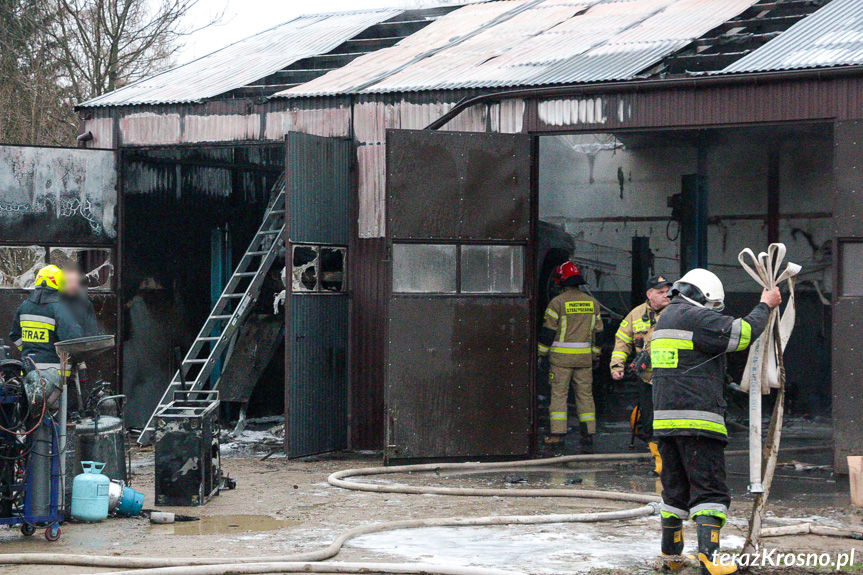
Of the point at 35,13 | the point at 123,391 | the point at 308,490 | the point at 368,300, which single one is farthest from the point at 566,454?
the point at 35,13

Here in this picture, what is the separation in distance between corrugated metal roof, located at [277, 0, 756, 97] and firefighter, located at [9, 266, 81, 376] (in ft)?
13.9

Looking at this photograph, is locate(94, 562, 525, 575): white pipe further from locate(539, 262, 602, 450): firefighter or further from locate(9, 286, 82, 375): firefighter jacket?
locate(539, 262, 602, 450): firefighter

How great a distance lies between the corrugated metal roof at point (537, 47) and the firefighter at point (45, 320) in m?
4.25

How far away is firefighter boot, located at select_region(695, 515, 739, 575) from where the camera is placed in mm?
5844

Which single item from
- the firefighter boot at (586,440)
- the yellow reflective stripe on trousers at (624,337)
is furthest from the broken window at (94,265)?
the yellow reflective stripe on trousers at (624,337)

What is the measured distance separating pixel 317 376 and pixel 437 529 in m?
4.01

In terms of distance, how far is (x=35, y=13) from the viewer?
922 inches

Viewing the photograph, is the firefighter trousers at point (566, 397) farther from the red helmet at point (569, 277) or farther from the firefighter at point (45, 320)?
the firefighter at point (45, 320)

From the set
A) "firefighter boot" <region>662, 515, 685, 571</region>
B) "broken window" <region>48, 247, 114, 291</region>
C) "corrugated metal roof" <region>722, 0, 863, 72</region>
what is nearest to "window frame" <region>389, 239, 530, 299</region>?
"corrugated metal roof" <region>722, 0, 863, 72</region>

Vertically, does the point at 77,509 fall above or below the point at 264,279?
below

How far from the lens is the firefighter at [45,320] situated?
8.30 meters

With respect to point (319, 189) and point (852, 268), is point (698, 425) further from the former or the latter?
point (319, 189)

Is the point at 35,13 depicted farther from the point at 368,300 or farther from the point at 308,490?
the point at 308,490

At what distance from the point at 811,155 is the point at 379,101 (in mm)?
7022
